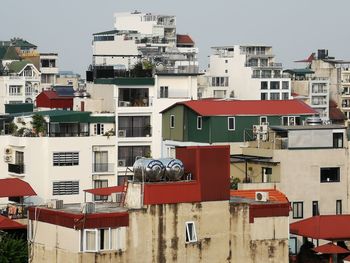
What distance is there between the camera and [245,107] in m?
61.8

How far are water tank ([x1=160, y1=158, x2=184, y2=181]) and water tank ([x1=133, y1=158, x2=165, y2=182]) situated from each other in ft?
0.82

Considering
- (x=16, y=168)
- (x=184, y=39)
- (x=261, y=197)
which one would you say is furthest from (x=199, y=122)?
(x=184, y=39)

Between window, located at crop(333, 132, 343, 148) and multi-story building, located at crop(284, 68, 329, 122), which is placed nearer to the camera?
window, located at crop(333, 132, 343, 148)

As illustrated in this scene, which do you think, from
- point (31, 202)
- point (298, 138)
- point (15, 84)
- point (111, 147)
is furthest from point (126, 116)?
point (15, 84)

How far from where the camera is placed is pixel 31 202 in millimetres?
60688

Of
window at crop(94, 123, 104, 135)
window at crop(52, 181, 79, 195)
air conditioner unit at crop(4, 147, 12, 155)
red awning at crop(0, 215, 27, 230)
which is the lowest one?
red awning at crop(0, 215, 27, 230)

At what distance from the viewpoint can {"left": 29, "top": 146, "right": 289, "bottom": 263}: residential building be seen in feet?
142

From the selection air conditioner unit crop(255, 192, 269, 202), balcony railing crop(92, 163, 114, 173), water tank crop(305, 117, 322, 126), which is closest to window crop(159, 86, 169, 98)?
balcony railing crop(92, 163, 114, 173)

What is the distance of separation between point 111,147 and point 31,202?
525 centimetres

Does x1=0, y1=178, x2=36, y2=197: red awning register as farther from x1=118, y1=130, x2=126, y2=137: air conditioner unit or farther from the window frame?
the window frame

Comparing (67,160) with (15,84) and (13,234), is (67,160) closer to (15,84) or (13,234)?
(13,234)

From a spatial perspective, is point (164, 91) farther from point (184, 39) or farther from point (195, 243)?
point (184, 39)

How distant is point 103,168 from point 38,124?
3850 mm

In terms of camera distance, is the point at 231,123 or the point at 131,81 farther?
the point at 131,81
